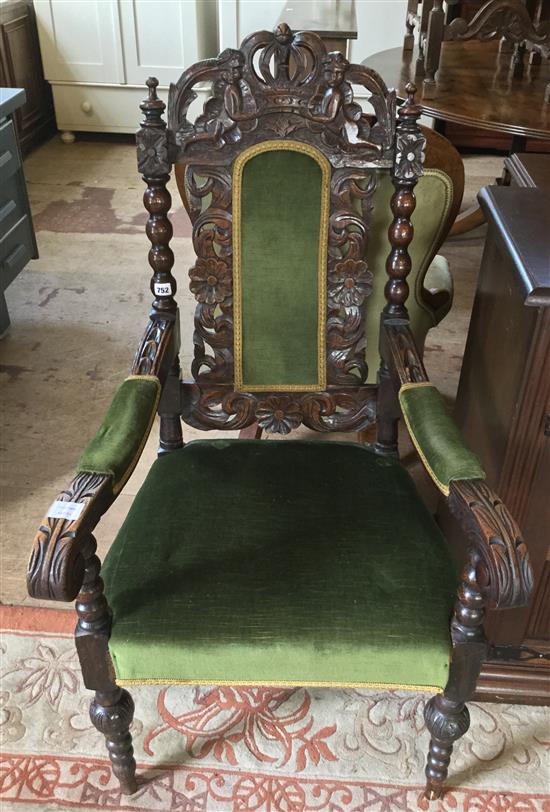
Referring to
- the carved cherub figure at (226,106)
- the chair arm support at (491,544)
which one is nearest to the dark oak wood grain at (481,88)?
the carved cherub figure at (226,106)

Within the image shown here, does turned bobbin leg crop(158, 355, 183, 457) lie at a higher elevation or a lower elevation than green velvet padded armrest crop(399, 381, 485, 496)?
lower

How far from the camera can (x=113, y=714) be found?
1.14 meters

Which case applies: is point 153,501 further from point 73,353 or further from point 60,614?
point 73,353

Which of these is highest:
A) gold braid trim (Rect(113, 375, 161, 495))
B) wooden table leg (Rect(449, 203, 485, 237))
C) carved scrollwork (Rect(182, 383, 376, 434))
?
gold braid trim (Rect(113, 375, 161, 495))

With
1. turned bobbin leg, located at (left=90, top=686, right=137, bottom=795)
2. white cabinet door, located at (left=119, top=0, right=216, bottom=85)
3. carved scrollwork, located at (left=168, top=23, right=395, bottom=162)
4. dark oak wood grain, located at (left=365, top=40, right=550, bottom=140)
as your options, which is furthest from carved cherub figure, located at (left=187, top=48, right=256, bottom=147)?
white cabinet door, located at (left=119, top=0, right=216, bottom=85)

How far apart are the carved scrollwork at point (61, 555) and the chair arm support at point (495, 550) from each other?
0.49m

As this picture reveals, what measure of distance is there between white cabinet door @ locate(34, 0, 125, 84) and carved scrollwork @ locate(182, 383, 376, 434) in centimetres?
363

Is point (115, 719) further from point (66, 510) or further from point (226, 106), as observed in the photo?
point (226, 106)

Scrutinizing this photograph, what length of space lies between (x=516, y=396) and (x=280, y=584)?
478 millimetres

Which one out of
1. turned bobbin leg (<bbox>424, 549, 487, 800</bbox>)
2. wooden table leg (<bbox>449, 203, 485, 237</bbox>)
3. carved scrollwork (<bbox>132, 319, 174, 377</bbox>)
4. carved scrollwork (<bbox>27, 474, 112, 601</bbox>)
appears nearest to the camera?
carved scrollwork (<bbox>27, 474, 112, 601</bbox>)

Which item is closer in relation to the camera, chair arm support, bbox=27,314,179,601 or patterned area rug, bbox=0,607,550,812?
chair arm support, bbox=27,314,179,601

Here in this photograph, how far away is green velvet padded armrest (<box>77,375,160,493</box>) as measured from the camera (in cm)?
103

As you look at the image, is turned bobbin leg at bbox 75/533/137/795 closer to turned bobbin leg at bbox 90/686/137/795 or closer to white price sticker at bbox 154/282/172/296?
turned bobbin leg at bbox 90/686/137/795

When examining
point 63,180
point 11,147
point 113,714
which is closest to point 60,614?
point 113,714
